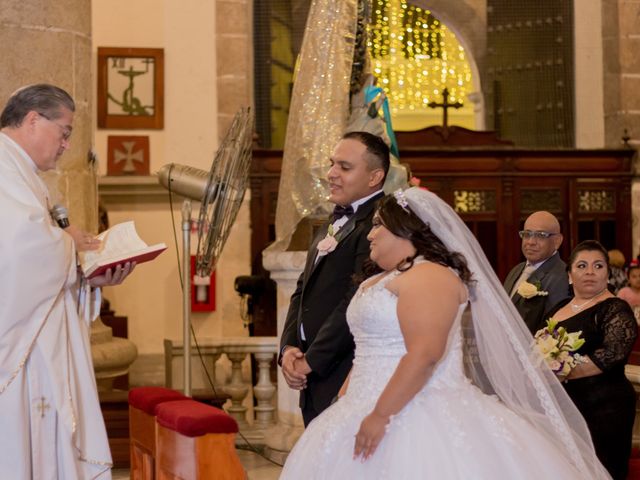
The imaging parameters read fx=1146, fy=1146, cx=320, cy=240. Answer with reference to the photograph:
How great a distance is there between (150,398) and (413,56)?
1204 centimetres

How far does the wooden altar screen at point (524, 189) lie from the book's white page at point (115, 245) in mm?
9004

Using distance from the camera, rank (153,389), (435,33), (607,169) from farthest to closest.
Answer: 1. (435,33)
2. (607,169)
3. (153,389)

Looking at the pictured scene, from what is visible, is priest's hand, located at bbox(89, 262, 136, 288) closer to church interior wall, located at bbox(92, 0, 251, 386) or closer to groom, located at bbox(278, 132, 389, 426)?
groom, located at bbox(278, 132, 389, 426)

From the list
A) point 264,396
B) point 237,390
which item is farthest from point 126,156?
point 264,396

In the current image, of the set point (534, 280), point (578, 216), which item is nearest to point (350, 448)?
point (534, 280)

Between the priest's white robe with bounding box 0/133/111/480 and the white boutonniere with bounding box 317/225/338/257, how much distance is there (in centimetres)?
101

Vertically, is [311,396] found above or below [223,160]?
below

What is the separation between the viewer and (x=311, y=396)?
449 cm

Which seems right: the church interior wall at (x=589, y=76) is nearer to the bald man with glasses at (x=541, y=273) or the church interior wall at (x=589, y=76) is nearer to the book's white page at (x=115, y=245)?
the bald man with glasses at (x=541, y=273)

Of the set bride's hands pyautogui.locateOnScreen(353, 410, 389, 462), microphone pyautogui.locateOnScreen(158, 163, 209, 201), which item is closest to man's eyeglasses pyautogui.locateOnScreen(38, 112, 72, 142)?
bride's hands pyautogui.locateOnScreen(353, 410, 389, 462)

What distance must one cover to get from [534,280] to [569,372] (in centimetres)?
90

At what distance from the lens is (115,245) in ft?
13.4

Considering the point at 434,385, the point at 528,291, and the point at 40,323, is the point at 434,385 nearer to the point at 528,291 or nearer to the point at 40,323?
the point at 40,323

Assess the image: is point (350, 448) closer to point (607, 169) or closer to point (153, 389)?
point (153, 389)
